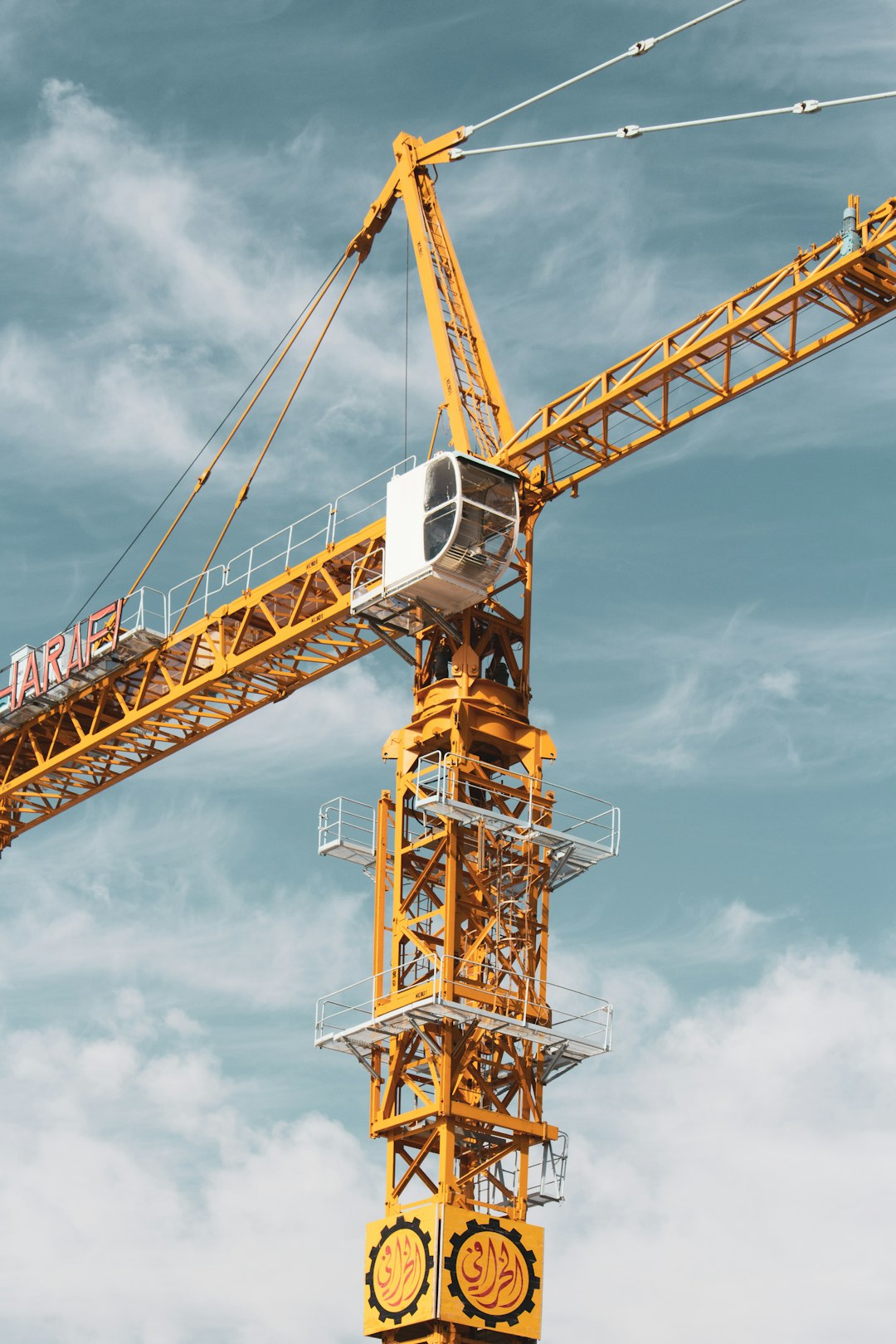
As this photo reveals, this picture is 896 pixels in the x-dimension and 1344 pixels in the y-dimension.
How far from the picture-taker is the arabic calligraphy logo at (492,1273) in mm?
49125

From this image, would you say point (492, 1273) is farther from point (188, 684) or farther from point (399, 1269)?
point (188, 684)

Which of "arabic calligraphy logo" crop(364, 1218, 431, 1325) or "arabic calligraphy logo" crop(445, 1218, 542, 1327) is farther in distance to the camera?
"arabic calligraphy logo" crop(364, 1218, 431, 1325)

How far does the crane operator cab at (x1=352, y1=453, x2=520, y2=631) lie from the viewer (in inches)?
2096

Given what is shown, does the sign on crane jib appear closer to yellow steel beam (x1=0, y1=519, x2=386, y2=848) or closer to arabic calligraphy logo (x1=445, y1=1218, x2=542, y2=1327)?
yellow steel beam (x1=0, y1=519, x2=386, y2=848)

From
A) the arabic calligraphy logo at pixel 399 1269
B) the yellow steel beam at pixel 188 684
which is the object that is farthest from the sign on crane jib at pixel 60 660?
the arabic calligraphy logo at pixel 399 1269

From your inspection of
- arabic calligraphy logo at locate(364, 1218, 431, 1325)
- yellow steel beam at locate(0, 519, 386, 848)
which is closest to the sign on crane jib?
yellow steel beam at locate(0, 519, 386, 848)

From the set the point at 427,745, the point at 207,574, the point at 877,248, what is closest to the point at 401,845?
the point at 427,745

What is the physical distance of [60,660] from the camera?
6469 cm

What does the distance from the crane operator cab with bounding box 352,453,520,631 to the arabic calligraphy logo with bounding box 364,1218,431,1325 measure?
45.0ft

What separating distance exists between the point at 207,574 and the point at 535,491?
10.0 m

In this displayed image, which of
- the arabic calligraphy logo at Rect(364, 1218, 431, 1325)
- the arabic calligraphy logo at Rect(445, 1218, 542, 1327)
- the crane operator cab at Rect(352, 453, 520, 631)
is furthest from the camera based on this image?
the crane operator cab at Rect(352, 453, 520, 631)

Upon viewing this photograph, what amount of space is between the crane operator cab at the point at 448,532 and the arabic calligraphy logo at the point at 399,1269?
1370 centimetres

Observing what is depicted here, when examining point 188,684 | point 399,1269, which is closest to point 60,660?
point 188,684

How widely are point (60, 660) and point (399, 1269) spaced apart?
21.6 meters
